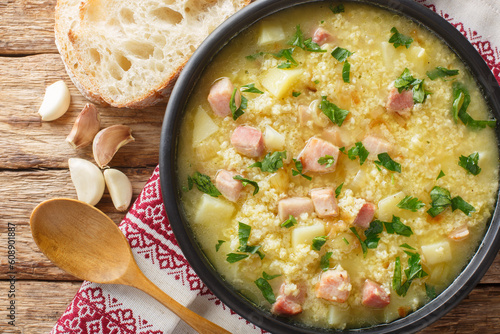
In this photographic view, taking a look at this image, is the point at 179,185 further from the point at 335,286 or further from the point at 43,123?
the point at 43,123

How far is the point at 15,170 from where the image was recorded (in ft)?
10.8

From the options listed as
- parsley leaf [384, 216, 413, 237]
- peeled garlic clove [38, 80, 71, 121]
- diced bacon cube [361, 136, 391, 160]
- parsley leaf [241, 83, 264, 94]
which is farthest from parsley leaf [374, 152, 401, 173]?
peeled garlic clove [38, 80, 71, 121]

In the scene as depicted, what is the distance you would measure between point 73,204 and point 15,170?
685 mm

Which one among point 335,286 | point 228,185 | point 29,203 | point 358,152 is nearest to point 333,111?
point 358,152

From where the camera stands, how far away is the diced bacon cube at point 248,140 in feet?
8.09

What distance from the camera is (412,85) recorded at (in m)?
2.55

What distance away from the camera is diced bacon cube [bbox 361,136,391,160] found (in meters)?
2.52

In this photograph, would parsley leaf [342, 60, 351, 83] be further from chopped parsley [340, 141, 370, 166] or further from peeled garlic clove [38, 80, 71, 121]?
peeled garlic clove [38, 80, 71, 121]

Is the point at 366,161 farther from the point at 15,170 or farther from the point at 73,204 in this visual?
the point at 15,170

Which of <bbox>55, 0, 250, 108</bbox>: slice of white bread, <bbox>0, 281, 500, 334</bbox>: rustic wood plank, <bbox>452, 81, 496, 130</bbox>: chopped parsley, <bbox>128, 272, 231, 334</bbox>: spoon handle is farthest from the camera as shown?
<bbox>0, 281, 500, 334</bbox>: rustic wood plank

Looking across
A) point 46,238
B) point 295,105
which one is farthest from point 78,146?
point 295,105

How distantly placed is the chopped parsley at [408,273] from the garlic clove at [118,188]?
179 centimetres

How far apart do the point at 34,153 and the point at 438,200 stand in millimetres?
2690

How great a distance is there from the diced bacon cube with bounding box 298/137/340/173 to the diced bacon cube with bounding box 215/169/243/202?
0.38m
